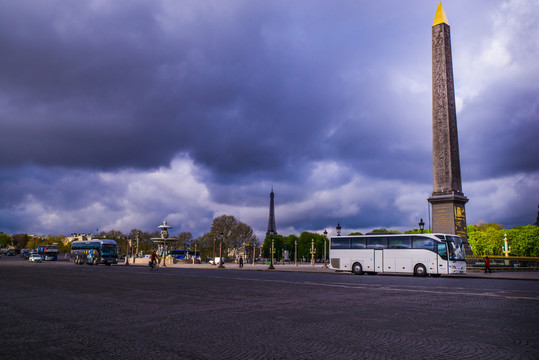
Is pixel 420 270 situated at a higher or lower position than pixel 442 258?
lower

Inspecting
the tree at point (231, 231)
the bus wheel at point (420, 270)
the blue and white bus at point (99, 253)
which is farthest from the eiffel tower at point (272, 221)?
the bus wheel at point (420, 270)

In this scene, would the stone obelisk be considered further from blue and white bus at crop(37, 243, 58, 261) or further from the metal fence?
blue and white bus at crop(37, 243, 58, 261)

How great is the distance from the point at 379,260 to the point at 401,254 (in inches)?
75.9

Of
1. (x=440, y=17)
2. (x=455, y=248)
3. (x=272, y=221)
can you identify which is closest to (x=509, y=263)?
(x=455, y=248)

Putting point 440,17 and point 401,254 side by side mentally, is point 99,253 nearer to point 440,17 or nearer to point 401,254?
point 401,254

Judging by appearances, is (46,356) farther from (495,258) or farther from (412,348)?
(495,258)

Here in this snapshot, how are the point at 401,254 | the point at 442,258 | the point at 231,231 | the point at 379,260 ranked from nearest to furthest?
the point at 442,258 < the point at 401,254 < the point at 379,260 < the point at 231,231

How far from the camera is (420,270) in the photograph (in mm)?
30406

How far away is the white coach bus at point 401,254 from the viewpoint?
97.0 feet

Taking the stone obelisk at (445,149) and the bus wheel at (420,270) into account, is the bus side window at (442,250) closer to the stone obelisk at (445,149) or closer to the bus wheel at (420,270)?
the bus wheel at (420,270)

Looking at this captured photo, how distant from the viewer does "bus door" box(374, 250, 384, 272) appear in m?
32.5

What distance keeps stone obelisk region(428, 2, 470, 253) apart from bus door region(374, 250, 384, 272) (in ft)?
18.2

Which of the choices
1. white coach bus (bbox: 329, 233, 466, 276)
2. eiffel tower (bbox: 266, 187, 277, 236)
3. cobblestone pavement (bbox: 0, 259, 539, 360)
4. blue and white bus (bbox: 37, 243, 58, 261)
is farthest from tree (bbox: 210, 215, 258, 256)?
cobblestone pavement (bbox: 0, 259, 539, 360)

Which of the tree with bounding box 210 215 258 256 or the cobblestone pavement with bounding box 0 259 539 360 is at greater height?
the tree with bounding box 210 215 258 256
